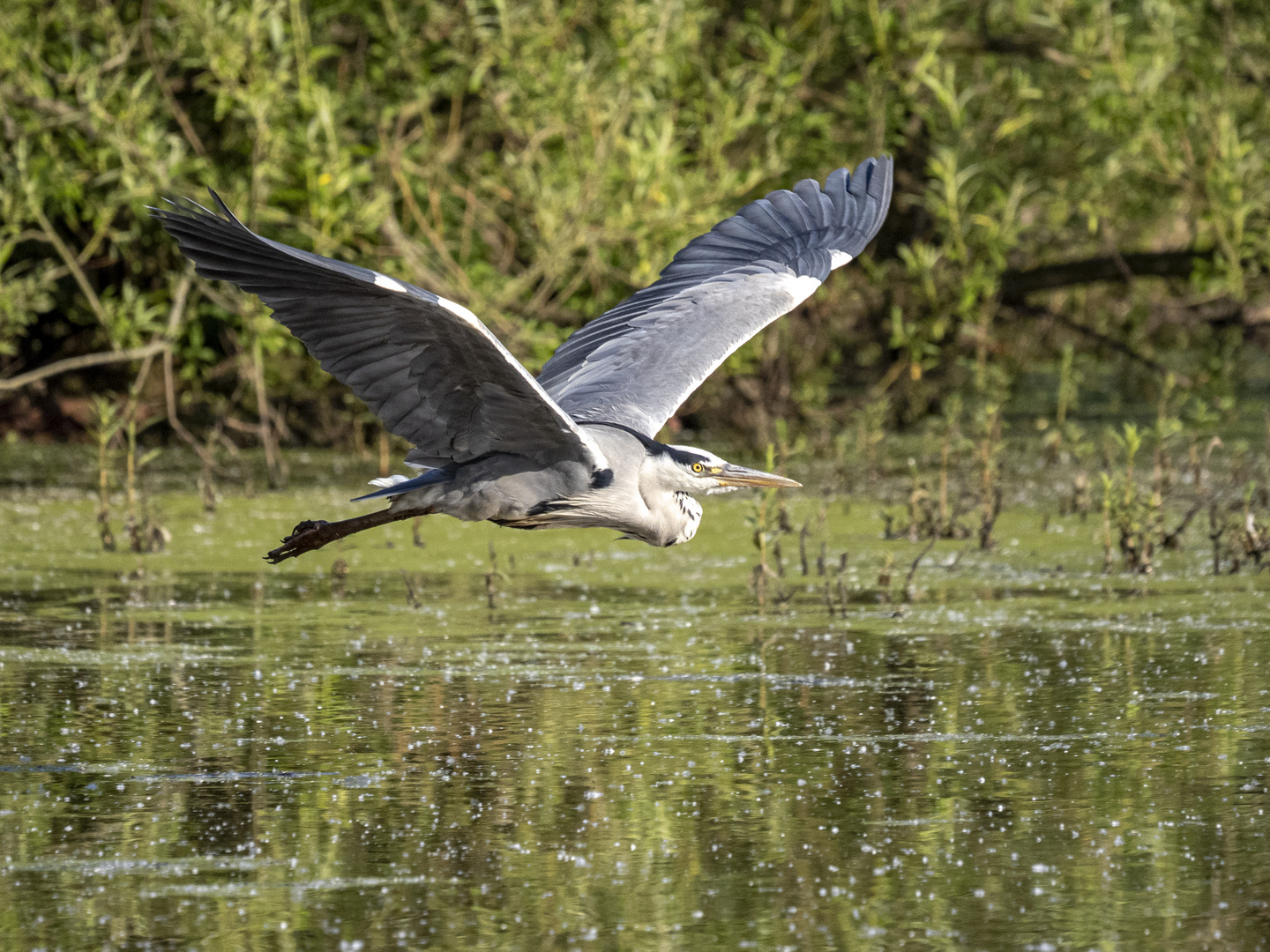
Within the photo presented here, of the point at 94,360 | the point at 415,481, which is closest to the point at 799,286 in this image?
the point at 415,481

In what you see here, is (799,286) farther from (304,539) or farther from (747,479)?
(304,539)

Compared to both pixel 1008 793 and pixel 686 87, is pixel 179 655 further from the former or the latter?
pixel 686 87

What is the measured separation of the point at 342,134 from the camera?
38.9ft

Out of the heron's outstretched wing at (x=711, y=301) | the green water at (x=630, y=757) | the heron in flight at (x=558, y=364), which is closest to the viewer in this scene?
the green water at (x=630, y=757)

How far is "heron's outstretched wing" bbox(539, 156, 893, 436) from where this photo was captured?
665 cm

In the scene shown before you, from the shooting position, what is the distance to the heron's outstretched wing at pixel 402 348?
16.6ft

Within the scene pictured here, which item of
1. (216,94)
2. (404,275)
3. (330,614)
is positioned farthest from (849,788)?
(216,94)

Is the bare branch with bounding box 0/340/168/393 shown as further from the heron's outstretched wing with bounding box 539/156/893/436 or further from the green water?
the heron's outstretched wing with bounding box 539/156/893/436

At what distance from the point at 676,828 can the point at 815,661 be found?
2.31 meters

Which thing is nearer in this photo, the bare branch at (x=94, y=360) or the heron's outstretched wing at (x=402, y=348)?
the heron's outstretched wing at (x=402, y=348)

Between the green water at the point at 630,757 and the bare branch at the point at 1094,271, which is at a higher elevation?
the bare branch at the point at 1094,271

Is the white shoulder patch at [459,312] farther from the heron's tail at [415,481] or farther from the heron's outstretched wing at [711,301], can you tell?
the heron's outstretched wing at [711,301]

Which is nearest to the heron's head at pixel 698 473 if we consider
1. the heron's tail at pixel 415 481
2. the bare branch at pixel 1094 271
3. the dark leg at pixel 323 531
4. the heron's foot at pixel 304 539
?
the heron's tail at pixel 415 481

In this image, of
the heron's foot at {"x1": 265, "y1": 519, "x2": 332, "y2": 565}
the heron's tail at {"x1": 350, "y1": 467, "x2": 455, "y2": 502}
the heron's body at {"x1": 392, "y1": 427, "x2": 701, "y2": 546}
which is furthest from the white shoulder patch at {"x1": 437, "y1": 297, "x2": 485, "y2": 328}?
the heron's foot at {"x1": 265, "y1": 519, "x2": 332, "y2": 565}
